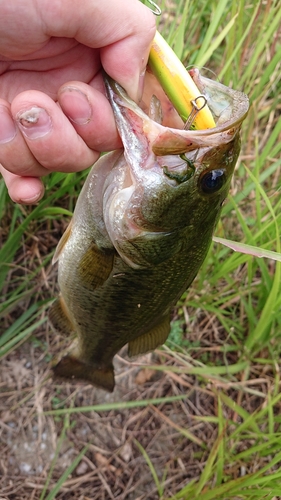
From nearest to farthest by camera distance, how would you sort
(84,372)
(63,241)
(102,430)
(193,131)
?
(193,131) < (63,241) < (84,372) < (102,430)

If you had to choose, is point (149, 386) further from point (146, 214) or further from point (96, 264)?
point (146, 214)

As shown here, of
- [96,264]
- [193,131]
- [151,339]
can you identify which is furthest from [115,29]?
[151,339]

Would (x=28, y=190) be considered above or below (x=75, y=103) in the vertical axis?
below

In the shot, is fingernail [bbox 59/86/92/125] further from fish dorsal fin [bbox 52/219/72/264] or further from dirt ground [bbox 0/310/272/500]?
dirt ground [bbox 0/310/272/500]

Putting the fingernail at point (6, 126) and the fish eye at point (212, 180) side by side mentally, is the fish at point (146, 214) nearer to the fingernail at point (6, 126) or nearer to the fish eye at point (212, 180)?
the fish eye at point (212, 180)

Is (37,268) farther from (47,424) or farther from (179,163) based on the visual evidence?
(179,163)

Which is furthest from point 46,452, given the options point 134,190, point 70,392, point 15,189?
point 134,190
